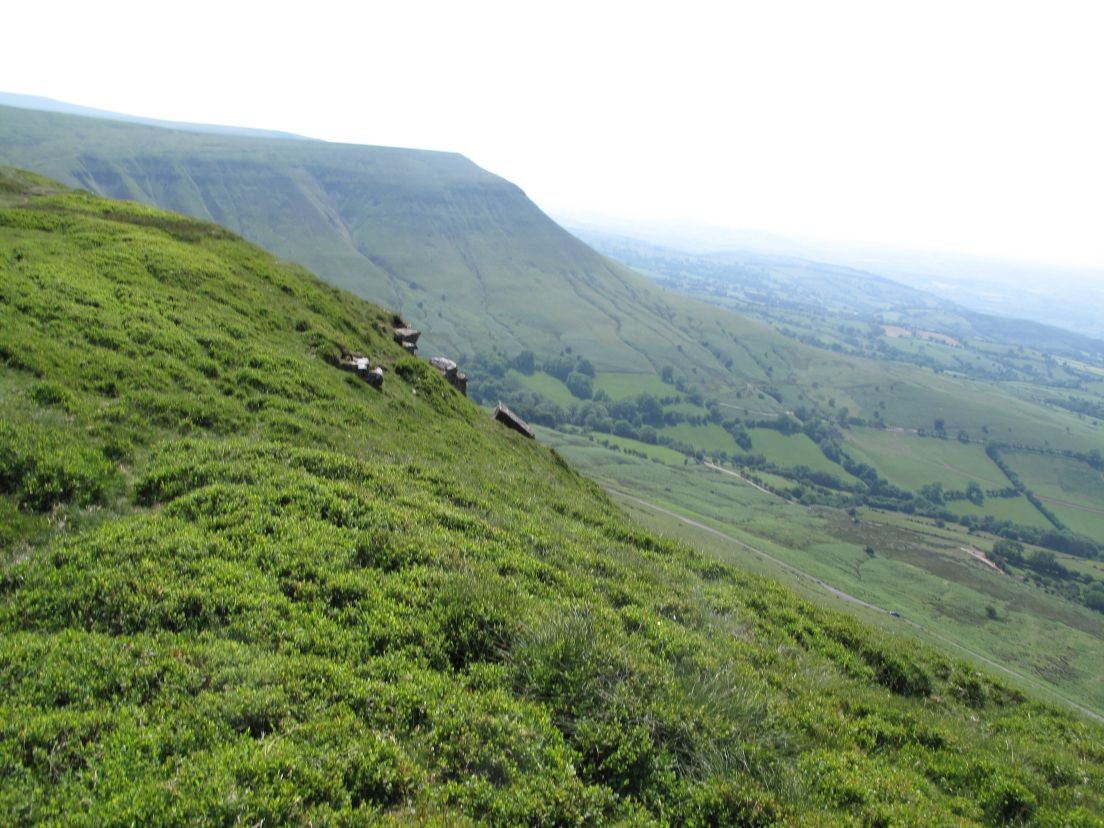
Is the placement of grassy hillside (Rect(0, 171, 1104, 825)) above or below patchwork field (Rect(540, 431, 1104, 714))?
above

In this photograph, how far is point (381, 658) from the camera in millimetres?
9492

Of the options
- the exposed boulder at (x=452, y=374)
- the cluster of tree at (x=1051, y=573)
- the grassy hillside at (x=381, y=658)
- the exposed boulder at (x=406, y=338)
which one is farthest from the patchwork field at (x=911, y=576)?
the grassy hillside at (x=381, y=658)

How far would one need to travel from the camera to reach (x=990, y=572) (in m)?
168

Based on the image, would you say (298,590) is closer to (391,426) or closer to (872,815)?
(872,815)

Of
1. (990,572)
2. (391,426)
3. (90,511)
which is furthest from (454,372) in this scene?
(990,572)

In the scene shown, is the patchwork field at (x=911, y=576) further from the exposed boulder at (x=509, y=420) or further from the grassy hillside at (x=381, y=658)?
the grassy hillside at (x=381, y=658)

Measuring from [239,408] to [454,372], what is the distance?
27122 millimetres

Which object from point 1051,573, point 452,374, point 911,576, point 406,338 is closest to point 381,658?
point 452,374

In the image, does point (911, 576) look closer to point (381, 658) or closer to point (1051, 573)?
point (1051, 573)

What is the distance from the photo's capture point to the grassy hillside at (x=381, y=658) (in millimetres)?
7168

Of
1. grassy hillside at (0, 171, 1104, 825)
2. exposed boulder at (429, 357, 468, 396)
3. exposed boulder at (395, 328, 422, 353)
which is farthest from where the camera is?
exposed boulder at (395, 328, 422, 353)

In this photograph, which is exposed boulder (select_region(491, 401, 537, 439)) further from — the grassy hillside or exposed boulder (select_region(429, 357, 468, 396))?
the grassy hillside

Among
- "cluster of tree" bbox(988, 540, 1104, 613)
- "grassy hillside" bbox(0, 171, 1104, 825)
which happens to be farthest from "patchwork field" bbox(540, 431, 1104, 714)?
"grassy hillside" bbox(0, 171, 1104, 825)

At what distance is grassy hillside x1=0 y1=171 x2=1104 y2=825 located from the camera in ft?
23.5
